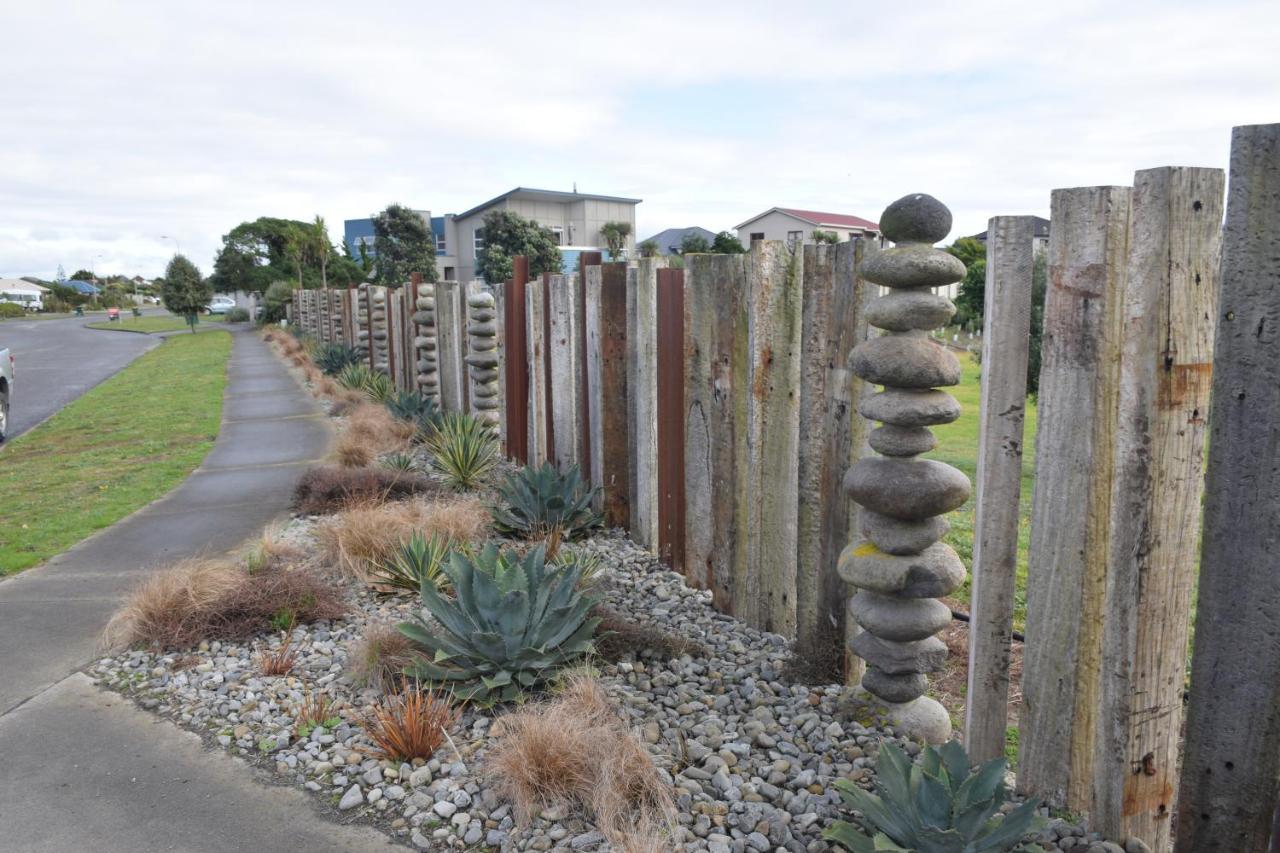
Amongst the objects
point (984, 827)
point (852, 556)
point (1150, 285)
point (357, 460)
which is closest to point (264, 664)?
point (852, 556)

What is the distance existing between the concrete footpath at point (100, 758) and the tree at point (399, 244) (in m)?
47.2

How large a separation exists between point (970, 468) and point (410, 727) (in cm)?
776

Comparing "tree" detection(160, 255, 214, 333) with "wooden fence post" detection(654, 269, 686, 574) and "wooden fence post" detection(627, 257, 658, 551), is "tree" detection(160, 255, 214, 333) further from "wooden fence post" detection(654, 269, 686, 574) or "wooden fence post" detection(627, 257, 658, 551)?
"wooden fence post" detection(654, 269, 686, 574)

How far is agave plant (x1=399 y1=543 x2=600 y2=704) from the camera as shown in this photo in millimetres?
3689

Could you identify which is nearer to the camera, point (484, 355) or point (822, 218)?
point (484, 355)

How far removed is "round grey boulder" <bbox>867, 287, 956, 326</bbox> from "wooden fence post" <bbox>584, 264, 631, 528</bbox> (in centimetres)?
297

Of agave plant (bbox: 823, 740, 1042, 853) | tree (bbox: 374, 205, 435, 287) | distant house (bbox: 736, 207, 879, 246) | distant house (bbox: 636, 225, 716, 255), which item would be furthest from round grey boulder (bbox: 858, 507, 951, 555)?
distant house (bbox: 636, 225, 716, 255)

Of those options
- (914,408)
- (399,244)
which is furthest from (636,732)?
Answer: (399,244)

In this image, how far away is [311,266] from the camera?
5547 centimetres

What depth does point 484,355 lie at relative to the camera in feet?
31.0

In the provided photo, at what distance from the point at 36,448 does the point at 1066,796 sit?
13.2 m

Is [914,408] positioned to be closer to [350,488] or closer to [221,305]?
[350,488]

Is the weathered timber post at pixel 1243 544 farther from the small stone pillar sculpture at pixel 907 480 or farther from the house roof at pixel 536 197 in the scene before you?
the house roof at pixel 536 197

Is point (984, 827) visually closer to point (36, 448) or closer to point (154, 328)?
point (36, 448)
